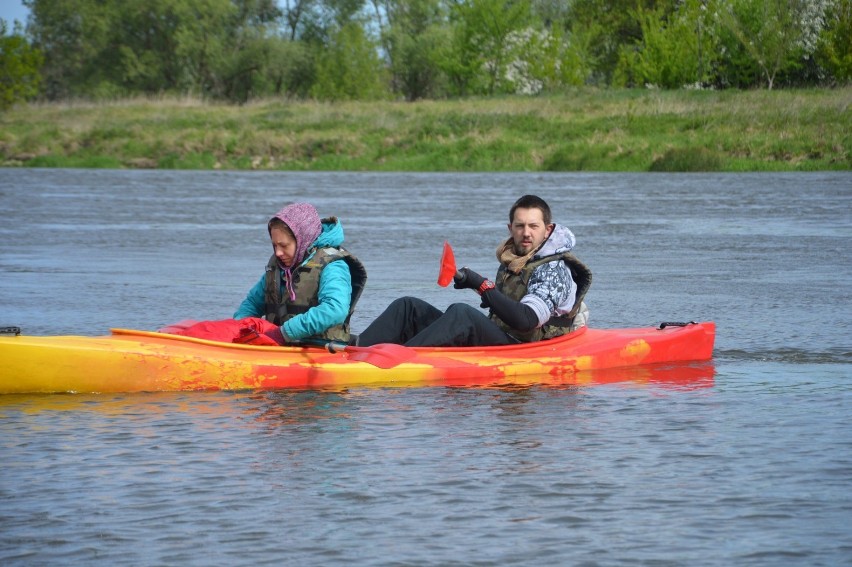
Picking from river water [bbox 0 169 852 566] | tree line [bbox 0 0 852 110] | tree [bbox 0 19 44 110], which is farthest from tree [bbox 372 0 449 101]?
river water [bbox 0 169 852 566]

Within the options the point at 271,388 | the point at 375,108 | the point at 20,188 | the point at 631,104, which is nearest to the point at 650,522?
the point at 271,388

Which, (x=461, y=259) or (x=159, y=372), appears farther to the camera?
(x=461, y=259)

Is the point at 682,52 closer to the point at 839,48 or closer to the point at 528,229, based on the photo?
the point at 839,48

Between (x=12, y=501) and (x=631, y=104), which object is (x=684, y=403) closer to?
(x=12, y=501)

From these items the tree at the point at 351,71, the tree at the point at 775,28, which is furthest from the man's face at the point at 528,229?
the tree at the point at 351,71

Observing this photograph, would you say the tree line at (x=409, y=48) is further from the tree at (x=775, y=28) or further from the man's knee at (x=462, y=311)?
the man's knee at (x=462, y=311)

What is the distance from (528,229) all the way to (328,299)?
1.13 metres

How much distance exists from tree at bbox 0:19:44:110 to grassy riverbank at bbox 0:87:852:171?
5.09 metres

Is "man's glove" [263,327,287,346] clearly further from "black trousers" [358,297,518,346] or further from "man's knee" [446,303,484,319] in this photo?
"man's knee" [446,303,484,319]

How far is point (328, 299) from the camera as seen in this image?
7000mm

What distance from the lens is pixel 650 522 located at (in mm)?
4801

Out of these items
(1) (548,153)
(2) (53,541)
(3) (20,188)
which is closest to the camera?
(2) (53,541)

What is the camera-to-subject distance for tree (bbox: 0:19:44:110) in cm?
4791

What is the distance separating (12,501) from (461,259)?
369 inches
